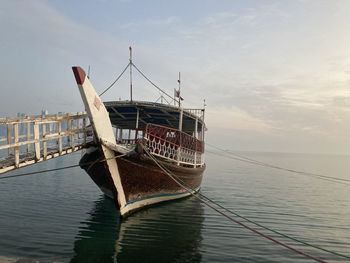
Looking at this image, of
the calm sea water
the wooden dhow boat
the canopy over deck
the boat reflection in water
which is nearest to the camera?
the boat reflection in water

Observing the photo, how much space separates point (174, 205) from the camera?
18938 mm

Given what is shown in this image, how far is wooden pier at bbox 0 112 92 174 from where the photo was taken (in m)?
10.7

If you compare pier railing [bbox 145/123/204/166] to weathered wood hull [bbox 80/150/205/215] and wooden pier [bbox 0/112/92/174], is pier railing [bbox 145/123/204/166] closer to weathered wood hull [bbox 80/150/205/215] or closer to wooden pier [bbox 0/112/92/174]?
weathered wood hull [bbox 80/150/205/215]

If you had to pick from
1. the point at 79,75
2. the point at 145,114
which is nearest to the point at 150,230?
the point at 79,75

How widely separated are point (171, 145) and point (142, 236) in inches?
293

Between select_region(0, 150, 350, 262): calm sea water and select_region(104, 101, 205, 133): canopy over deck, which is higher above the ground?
select_region(104, 101, 205, 133): canopy over deck

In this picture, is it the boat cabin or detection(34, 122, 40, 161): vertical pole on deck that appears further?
the boat cabin

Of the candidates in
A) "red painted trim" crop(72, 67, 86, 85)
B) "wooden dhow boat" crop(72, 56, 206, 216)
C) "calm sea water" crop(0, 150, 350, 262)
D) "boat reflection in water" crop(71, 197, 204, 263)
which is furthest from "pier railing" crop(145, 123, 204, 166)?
"red painted trim" crop(72, 67, 86, 85)

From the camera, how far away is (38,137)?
11.7 meters

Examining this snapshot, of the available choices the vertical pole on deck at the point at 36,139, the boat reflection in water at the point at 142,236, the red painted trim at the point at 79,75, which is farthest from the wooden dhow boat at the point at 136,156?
the vertical pole on deck at the point at 36,139

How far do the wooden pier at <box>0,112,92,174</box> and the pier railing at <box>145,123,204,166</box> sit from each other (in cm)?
318

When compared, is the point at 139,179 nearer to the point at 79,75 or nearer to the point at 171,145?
the point at 171,145

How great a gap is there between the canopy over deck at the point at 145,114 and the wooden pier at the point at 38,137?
340cm

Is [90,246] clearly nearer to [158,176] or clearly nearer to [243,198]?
[158,176]
